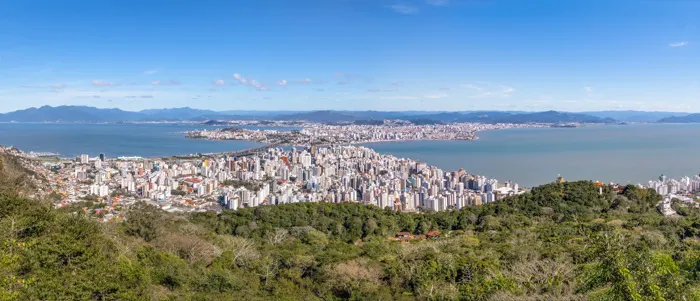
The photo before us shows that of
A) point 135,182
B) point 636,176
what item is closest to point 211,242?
point 135,182

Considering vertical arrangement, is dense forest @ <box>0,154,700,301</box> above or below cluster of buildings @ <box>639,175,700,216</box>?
above

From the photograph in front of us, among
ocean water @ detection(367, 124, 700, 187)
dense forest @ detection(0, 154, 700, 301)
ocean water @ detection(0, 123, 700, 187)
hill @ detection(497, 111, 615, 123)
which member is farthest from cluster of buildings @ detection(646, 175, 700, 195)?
hill @ detection(497, 111, 615, 123)

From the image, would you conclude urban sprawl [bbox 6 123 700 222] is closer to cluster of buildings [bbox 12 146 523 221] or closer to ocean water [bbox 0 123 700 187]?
cluster of buildings [bbox 12 146 523 221]

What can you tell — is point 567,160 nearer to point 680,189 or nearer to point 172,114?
point 680,189

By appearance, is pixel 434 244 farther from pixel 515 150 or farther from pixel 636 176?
pixel 515 150

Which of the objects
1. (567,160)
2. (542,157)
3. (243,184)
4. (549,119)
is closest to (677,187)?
(567,160)
